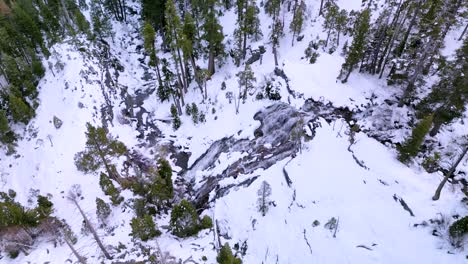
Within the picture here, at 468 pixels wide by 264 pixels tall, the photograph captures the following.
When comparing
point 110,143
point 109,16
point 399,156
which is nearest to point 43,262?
point 110,143

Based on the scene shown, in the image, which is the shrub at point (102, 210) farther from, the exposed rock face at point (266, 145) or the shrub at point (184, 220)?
the exposed rock face at point (266, 145)

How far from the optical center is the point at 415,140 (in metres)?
20.1

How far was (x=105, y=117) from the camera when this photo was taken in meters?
34.3

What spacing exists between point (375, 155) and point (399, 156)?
1.68 meters

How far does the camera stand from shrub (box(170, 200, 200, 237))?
2119 centimetres

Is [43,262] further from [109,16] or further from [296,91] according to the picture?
[109,16]

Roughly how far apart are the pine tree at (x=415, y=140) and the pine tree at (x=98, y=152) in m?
24.4

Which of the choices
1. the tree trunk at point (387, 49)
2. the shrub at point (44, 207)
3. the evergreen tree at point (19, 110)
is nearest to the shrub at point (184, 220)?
the shrub at point (44, 207)

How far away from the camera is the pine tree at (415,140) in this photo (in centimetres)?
1930

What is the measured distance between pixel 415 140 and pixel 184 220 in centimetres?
1807

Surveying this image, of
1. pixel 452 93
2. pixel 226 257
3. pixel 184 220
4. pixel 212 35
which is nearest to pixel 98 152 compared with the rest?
pixel 184 220

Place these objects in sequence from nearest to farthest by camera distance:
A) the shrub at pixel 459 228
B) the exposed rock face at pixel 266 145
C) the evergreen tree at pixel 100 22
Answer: the shrub at pixel 459 228 < the exposed rock face at pixel 266 145 < the evergreen tree at pixel 100 22

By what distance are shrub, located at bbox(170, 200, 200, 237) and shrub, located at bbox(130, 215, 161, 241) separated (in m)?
1.47

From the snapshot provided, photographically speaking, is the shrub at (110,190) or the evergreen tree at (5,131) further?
the evergreen tree at (5,131)
